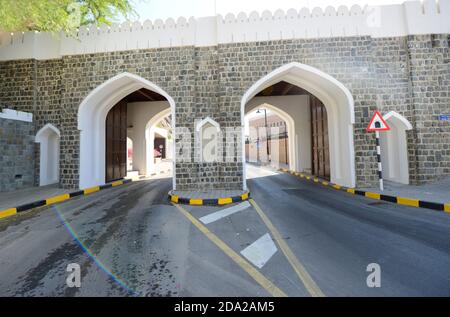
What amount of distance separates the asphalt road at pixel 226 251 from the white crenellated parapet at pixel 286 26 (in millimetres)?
6281

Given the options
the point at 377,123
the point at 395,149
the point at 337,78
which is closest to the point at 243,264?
the point at 377,123

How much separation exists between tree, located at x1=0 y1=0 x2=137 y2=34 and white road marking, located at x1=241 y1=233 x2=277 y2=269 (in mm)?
9584

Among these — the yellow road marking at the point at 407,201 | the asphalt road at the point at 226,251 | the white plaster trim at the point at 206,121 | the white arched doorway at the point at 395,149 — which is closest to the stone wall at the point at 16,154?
the asphalt road at the point at 226,251

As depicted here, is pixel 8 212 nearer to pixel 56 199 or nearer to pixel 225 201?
pixel 56 199

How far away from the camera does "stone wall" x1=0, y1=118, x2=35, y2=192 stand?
299 inches

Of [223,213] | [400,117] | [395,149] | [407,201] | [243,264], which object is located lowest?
[243,264]

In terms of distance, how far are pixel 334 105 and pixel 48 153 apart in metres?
12.9

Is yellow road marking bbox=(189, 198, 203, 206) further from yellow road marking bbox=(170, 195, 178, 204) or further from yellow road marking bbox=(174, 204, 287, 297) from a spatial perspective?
yellow road marking bbox=(174, 204, 287, 297)

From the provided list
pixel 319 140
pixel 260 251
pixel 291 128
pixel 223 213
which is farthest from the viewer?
pixel 291 128

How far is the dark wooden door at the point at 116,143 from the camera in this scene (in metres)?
10.2

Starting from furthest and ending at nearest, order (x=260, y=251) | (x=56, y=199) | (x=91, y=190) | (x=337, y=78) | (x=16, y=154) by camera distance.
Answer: (x=91, y=190) < (x=16, y=154) < (x=337, y=78) < (x=56, y=199) < (x=260, y=251)

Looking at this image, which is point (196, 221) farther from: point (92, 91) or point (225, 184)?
point (92, 91)

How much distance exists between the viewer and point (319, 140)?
34.1 ft
